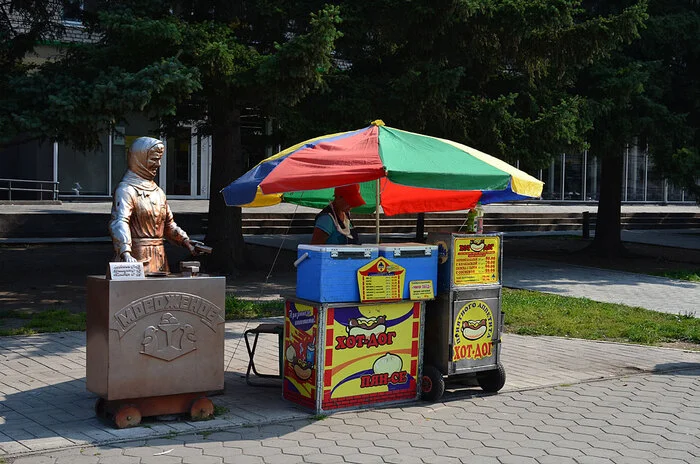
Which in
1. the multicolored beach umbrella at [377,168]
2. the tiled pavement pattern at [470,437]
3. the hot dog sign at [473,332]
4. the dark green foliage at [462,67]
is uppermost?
the dark green foliage at [462,67]

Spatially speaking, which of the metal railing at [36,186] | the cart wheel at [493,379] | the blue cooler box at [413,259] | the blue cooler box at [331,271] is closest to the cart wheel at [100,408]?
the blue cooler box at [331,271]

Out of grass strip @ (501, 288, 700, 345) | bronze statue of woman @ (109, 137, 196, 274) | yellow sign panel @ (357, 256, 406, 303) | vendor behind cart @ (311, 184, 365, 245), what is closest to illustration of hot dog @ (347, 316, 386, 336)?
yellow sign panel @ (357, 256, 406, 303)

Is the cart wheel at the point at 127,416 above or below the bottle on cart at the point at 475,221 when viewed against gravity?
below

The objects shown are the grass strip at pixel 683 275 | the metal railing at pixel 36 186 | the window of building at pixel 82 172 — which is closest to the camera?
the grass strip at pixel 683 275

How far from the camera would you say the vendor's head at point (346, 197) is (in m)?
8.16

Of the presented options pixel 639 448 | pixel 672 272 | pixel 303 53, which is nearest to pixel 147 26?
pixel 303 53

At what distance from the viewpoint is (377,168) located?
7.00 meters

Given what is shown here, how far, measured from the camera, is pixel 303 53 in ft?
38.0

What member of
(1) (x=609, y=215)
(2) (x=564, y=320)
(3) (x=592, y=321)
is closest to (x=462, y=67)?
(2) (x=564, y=320)

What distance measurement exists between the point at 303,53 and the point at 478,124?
4.32m

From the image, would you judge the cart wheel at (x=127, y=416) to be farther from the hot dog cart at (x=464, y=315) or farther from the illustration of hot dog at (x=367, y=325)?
the hot dog cart at (x=464, y=315)

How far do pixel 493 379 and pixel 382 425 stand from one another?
1.62 meters

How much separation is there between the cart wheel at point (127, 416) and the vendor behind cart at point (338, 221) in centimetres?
228

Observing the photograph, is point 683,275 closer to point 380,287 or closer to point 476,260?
point 476,260
